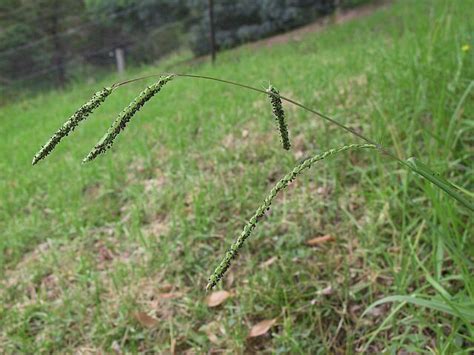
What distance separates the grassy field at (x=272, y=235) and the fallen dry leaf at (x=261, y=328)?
0.05 meters

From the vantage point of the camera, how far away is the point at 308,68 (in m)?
5.97

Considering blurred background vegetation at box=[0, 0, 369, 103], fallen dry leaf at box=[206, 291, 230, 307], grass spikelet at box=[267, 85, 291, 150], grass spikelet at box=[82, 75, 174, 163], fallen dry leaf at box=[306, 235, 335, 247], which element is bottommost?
blurred background vegetation at box=[0, 0, 369, 103]

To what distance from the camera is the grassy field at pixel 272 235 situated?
2150mm

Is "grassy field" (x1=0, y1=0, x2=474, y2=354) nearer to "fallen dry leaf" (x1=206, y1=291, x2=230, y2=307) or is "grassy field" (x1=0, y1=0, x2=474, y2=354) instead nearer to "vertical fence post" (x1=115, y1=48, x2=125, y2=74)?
"fallen dry leaf" (x1=206, y1=291, x2=230, y2=307)

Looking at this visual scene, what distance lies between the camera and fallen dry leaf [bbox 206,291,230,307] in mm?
2404

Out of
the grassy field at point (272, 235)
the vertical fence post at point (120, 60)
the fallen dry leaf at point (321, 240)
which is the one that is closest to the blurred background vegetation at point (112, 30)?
the vertical fence post at point (120, 60)

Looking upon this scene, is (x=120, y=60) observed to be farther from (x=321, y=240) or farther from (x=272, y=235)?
(x=321, y=240)

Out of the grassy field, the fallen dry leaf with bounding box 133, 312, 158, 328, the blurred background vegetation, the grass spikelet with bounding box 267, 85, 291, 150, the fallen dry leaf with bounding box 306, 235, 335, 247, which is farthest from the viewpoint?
the blurred background vegetation

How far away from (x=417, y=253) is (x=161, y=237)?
131cm


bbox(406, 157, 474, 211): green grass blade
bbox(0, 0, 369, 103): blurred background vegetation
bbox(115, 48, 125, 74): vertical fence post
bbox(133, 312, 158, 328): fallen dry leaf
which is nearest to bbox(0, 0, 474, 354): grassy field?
bbox(133, 312, 158, 328): fallen dry leaf

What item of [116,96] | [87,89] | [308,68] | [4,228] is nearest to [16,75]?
[87,89]

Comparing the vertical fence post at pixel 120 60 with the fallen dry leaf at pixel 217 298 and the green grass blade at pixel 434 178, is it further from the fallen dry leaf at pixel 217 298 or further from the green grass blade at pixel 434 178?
the green grass blade at pixel 434 178

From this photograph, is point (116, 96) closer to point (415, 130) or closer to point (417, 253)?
point (415, 130)

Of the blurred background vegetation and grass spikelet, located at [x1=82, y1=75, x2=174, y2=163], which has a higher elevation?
grass spikelet, located at [x1=82, y1=75, x2=174, y2=163]
